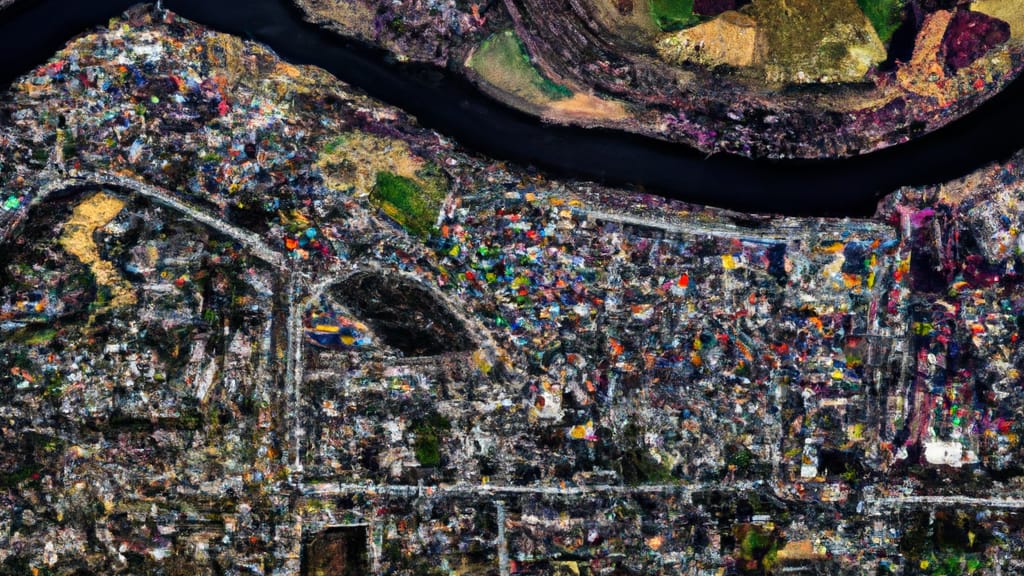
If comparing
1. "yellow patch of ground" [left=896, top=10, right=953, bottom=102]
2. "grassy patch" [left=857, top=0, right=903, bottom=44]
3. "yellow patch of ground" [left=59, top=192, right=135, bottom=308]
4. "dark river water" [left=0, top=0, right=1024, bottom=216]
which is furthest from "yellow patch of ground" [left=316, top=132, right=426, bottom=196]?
"yellow patch of ground" [left=896, top=10, right=953, bottom=102]

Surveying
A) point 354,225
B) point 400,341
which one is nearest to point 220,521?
point 400,341

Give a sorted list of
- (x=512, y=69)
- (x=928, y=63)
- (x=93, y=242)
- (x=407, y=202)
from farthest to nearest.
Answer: (x=512, y=69)
(x=928, y=63)
(x=407, y=202)
(x=93, y=242)

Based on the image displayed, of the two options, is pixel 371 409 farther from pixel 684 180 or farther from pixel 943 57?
pixel 943 57

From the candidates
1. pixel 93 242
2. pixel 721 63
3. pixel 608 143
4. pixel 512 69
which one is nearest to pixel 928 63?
pixel 721 63

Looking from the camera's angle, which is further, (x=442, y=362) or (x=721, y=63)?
(x=721, y=63)

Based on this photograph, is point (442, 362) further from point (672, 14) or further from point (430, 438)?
point (672, 14)

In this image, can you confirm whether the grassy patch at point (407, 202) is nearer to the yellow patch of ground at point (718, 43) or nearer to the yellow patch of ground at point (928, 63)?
the yellow patch of ground at point (718, 43)
